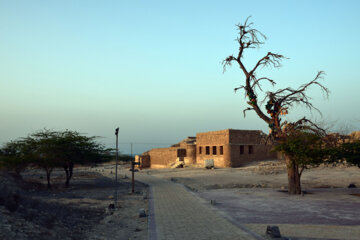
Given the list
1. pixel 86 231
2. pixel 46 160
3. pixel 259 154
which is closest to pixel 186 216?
pixel 86 231

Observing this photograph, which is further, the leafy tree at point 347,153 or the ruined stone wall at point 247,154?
the ruined stone wall at point 247,154

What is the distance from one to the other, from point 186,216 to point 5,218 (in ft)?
18.5

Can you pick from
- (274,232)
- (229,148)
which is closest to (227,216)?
(274,232)

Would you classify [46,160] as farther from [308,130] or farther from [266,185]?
[308,130]

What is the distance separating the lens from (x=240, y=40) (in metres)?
17.3

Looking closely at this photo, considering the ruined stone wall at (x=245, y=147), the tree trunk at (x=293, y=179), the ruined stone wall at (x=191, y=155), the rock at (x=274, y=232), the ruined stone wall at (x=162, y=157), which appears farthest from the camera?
the ruined stone wall at (x=162, y=157)

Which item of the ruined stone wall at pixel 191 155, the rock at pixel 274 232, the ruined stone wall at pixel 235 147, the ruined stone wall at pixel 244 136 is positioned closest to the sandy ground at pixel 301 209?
the rock at pixel 274 232

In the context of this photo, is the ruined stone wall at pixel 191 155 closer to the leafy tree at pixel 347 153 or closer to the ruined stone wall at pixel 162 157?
the ruined stone wall at pixel 162 157

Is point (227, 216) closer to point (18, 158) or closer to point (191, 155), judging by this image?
point (18, 158)

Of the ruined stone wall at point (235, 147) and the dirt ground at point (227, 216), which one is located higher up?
the ruined stone wall at point (235, 147)

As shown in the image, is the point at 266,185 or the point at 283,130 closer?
the point at 283,130

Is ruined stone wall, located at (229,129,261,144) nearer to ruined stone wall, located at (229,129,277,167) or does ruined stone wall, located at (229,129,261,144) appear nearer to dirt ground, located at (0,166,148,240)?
ruined stone wall, located at (229,129,277,167)

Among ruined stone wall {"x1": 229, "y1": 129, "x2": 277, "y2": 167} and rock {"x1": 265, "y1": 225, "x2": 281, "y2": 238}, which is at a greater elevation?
ruined stone wall {"x1": 229, "y1": 129, "x2": 277, "y2": 167}

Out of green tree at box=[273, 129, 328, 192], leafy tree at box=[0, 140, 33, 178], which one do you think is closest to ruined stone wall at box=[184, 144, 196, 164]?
leafy tree at box=[0, 140, 33, 178]
